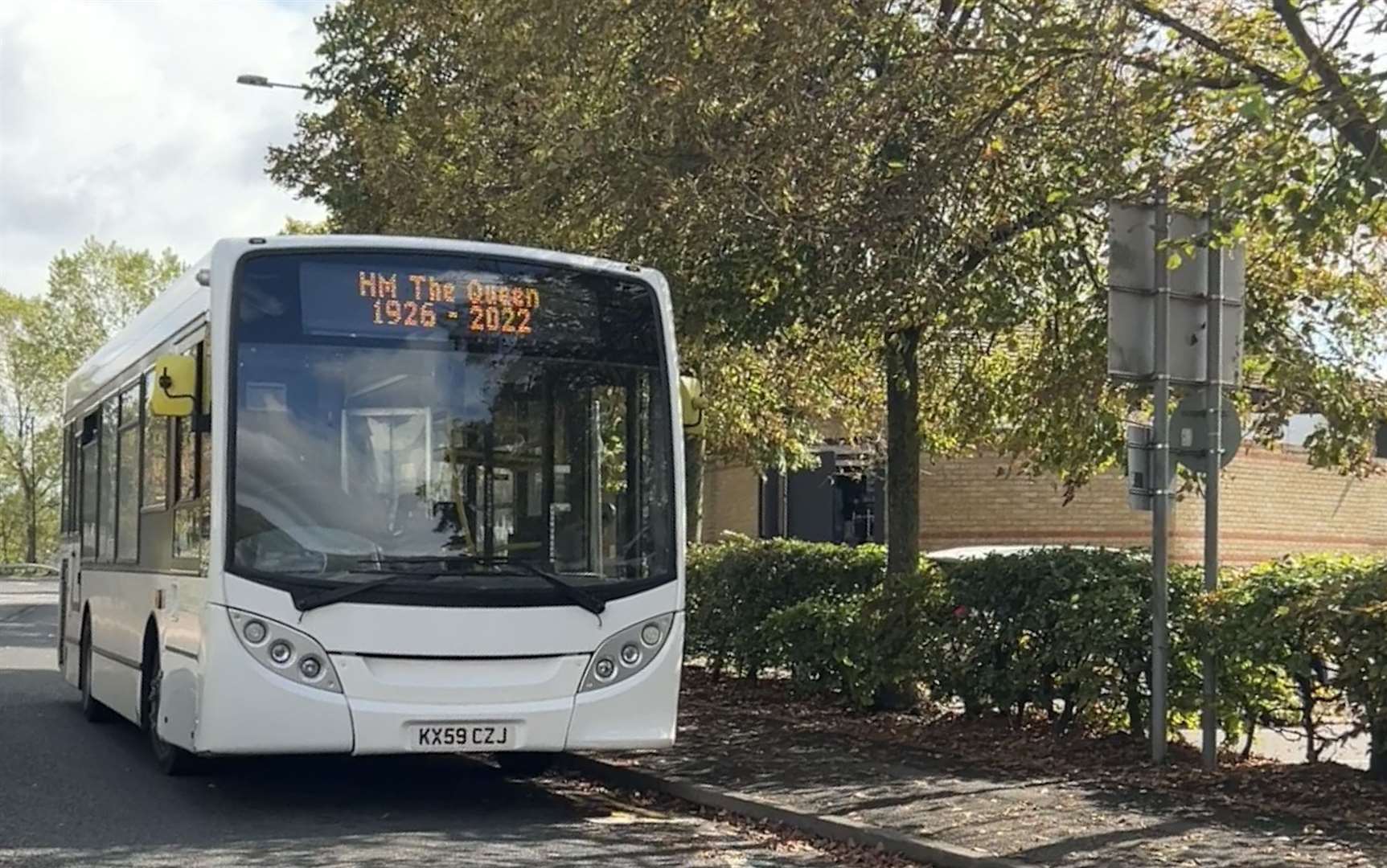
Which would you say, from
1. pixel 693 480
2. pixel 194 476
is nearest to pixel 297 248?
pixel 194 476

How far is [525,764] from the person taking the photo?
1136cm

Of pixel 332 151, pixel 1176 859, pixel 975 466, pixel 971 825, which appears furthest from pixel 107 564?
pixel 975 466

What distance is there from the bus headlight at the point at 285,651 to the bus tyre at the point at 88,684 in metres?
5.87

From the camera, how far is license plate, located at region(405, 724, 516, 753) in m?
9.01

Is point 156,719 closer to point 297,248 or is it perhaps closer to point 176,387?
point 176,387

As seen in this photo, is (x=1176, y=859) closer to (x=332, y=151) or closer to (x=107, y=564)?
(x=107, y=564)

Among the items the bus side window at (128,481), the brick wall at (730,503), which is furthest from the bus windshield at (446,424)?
the brick wall at (730,503)

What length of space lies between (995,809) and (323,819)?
360 cm

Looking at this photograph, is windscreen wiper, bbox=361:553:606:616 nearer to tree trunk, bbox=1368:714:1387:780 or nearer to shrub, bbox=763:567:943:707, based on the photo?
shrub, bbox=763:567:943:707

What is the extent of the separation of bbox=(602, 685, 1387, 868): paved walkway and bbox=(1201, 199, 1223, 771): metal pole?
31.2 inches

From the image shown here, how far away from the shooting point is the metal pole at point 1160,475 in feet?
34.5

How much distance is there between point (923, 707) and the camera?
13.6 meters

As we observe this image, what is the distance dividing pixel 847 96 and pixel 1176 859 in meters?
5.28

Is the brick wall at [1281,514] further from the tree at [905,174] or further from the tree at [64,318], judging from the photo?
the tree at [64,318]
